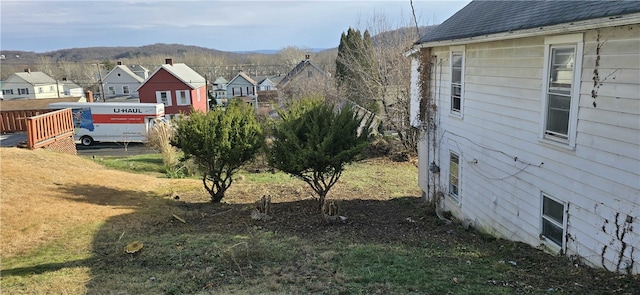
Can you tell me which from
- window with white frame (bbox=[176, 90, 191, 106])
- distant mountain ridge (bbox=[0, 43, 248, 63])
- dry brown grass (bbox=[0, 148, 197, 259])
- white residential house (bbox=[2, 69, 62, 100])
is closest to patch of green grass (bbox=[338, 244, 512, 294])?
dry brown grass (bbox=[0, 148, 197, 259])

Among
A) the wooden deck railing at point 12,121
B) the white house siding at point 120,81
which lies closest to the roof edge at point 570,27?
the wooden deck railing at point 12,121

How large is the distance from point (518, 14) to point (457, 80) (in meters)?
2.58

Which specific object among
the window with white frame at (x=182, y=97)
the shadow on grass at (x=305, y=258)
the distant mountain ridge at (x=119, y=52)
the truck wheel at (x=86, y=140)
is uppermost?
the distant mountain ridge at (x=119, y=52)

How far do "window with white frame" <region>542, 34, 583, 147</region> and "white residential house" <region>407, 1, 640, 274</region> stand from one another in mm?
15

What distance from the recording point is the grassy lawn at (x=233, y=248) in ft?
17.2

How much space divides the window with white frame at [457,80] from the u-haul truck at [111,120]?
24.5 m

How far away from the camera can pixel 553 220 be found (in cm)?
618

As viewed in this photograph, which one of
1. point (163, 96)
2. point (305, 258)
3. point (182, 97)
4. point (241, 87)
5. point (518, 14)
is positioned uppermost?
point (518, 14)

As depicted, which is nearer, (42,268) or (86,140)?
(42,268)

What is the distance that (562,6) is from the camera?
586 cm

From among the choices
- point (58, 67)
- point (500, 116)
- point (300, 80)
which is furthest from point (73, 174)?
point (58, 67)

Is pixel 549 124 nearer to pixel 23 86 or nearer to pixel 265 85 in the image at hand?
pixel 265 85

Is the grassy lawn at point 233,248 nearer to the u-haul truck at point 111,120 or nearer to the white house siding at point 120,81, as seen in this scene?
the u-haul truck at point 111,120

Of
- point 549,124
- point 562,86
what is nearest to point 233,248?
point 549,124
